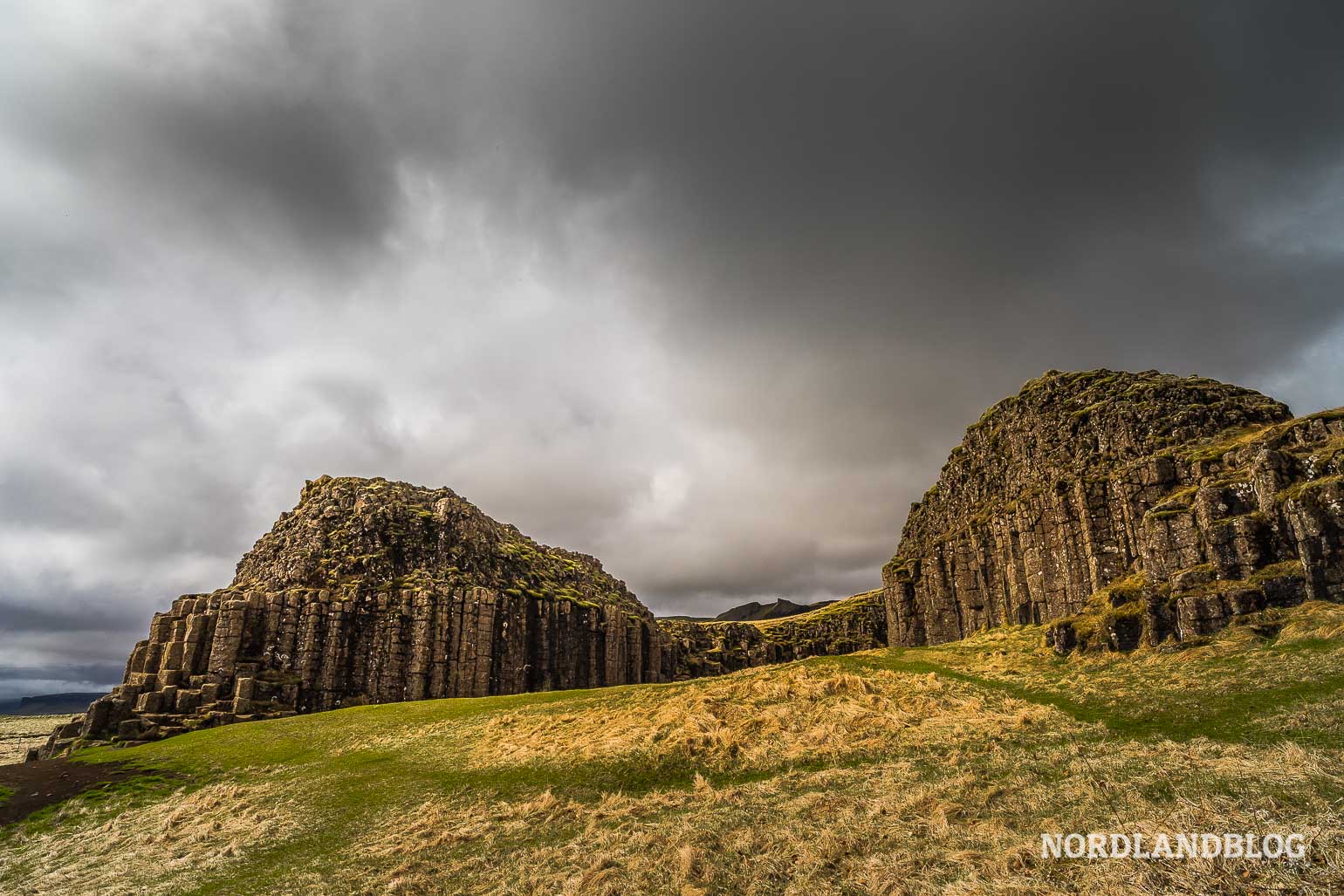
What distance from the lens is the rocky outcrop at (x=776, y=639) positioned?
150 metres

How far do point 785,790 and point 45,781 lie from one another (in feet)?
135

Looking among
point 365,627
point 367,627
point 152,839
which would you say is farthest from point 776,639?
point 152,839

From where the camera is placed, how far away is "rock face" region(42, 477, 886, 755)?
6119 centimetres

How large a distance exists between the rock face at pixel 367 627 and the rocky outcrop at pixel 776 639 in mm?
31465

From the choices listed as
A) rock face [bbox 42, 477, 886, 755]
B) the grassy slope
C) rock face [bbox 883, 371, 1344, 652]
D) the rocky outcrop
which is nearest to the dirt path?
the grassy slope

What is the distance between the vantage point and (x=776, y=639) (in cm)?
17225

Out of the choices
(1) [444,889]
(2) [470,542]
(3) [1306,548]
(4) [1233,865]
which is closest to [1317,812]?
(4) [1233,865]

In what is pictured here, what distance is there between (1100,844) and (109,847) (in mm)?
33254

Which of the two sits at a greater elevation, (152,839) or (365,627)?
(365,627)

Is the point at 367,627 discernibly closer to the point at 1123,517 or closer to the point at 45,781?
the point at 45,781

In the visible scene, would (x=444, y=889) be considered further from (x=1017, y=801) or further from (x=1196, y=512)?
(x=1196, y=512)

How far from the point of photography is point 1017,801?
17234mm

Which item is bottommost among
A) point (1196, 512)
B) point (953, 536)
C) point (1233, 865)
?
point (1233, 865)

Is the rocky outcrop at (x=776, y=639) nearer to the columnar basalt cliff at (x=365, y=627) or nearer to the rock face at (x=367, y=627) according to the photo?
the rock face at (x=367, y=627)
